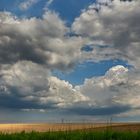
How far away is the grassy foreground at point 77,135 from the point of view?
26.6m

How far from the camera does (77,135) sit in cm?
2669

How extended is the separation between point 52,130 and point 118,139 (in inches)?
173

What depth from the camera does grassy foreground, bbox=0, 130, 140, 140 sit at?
87.4 ft

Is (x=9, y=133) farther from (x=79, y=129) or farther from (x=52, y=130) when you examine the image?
(x=79, y=129)

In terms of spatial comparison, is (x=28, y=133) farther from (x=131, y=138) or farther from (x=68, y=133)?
(x=131, y=138)

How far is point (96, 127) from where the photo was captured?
31.3 m

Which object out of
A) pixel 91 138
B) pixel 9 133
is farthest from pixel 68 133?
pixel 9 133

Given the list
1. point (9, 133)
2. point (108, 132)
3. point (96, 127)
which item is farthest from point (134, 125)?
point (9, 133)

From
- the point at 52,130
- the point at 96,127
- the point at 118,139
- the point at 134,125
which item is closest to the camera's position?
the point at 118,139

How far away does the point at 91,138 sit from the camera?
26.8 meters

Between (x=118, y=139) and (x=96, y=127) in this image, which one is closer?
(x=118, y=139)

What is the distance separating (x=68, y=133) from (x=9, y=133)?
3.64 m

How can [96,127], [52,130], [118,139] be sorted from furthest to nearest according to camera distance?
[96,127] < [52,130] < [118,139]

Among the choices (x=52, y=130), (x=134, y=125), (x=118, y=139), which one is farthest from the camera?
(x=134, y=125)
